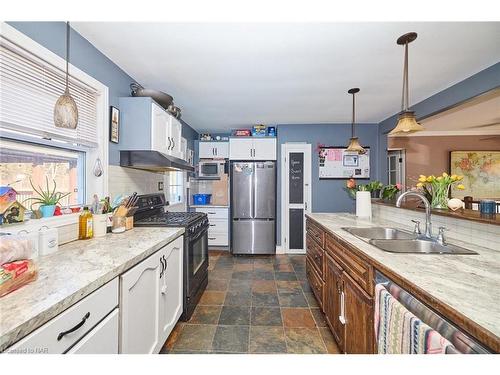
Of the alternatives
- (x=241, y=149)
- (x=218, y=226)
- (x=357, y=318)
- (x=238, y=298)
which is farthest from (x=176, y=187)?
(x=357, y=318)

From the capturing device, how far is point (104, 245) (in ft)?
4.67

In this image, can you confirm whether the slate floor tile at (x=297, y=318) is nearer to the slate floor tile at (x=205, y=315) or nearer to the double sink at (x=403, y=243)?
the slate floor tile at (x=205, y=315)

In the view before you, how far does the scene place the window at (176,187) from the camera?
3.80 metres

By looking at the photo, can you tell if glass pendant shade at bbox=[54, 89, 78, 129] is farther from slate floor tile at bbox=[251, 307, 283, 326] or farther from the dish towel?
slate floor tile at bbox=[251, 307, 283, 326]

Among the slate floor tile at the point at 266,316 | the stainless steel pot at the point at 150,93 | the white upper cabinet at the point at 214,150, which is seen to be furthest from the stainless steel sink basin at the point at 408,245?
the white upper cabinet at the point at 214,150

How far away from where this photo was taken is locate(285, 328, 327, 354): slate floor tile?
1.74 meters

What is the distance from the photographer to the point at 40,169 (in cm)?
150

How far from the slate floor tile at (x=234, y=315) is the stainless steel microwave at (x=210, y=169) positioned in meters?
2.67

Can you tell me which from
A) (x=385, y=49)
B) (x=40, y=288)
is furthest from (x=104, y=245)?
(x=385, y=49)

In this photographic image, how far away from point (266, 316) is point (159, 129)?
7.19 feet

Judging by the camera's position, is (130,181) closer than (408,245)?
No

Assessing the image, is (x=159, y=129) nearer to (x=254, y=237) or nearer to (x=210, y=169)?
(x=210, y=169)

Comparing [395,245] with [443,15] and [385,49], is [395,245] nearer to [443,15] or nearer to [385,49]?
[443,15]

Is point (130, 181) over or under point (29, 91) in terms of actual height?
under
